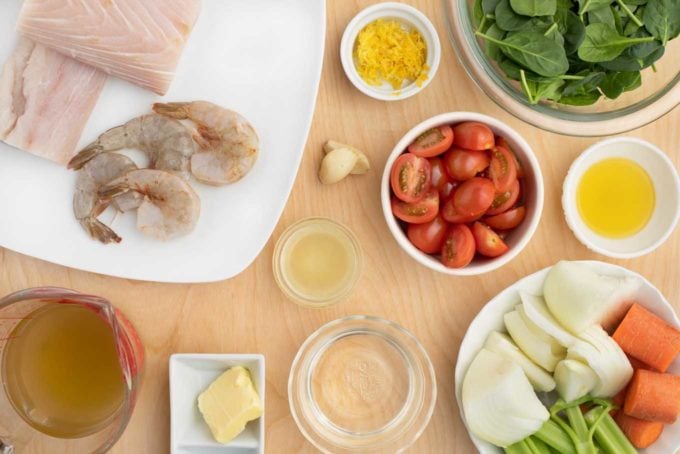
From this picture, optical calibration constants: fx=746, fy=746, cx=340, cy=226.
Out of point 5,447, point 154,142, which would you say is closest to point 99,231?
point 154,142

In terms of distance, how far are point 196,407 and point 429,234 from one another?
544 millimetres

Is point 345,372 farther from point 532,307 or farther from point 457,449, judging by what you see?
point 532,307

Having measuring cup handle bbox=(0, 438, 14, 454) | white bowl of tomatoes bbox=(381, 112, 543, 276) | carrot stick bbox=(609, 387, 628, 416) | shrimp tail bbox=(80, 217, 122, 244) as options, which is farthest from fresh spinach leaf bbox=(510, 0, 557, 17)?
measuring cup handle bbox=(0, 438, 14, 454)

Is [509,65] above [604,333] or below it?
above

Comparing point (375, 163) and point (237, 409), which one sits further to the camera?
point (375, 163)

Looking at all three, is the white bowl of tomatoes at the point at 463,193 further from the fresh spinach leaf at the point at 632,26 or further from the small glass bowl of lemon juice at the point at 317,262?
the fresh spinach leaf at the point at 632,26

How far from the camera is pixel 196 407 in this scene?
140 cm

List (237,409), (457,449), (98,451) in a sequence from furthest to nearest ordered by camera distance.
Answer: (457,449), (237,409), (98,451)

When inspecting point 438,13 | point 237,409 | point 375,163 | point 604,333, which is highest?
point 438,13

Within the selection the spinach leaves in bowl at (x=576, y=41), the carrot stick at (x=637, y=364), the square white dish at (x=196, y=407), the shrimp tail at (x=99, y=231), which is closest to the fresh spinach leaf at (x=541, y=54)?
the spinach leaves in bowl at (x=576, y=41)

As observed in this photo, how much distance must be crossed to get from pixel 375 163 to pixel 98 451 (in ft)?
2.37

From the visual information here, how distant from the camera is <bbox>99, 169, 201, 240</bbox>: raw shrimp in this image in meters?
1.37

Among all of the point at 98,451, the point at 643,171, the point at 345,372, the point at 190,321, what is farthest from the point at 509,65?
the point at 98,451

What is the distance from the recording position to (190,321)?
1451 mm
